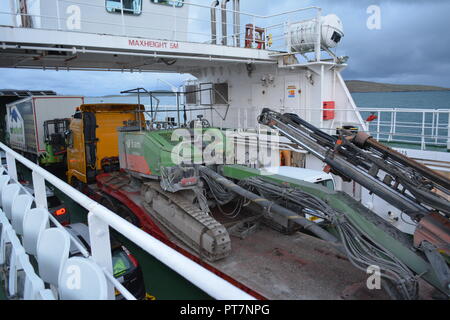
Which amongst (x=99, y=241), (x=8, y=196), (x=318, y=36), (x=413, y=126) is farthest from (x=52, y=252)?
(x=318, y=36)

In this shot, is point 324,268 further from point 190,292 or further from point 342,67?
point 342,67

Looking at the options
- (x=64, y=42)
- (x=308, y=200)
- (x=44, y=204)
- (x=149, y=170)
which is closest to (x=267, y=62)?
(x=64, y=42)

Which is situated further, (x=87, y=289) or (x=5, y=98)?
(x=5, y=98)

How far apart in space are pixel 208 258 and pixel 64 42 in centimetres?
712

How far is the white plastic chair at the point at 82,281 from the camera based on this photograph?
156cm

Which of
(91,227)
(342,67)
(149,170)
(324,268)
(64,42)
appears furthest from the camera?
(342,67)

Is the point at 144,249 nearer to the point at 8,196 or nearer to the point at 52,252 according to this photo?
the point at 52,252

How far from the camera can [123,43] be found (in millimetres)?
9867

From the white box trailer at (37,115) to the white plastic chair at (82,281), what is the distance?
37.6 feet

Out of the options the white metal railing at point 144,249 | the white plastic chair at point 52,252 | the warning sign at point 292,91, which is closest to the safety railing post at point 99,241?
the white metal railing at point 144,249

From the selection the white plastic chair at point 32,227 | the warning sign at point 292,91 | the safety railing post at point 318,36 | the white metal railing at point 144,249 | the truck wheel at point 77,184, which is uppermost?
the safety railing post at point 318,36

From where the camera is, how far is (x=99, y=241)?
176 centimetres

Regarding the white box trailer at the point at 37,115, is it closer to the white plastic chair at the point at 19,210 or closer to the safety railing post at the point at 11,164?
the safety railing post at the point at 11,164

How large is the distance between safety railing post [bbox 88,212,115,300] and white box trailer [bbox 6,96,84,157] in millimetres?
11471
